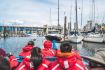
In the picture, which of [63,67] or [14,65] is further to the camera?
[14,65]

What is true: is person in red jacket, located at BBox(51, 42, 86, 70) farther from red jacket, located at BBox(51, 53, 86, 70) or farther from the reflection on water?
the reflection on water

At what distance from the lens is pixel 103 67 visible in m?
7.71

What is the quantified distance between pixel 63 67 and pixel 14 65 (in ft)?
12.6

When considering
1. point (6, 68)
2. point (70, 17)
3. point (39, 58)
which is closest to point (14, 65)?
point (39, 58)

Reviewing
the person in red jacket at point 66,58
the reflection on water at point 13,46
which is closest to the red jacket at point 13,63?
the person in red jacket at point 66,58

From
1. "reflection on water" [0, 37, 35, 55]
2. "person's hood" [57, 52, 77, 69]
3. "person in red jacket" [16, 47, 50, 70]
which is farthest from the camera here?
"reflection on water" [0, 37, 35, 55]

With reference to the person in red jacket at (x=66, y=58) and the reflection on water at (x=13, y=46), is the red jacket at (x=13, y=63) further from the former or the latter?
the reflection on water at (x=13, y=46)

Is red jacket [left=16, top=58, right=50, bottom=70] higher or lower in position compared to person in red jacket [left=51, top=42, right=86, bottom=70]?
lower

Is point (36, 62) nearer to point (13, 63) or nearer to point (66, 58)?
point (66, 58)

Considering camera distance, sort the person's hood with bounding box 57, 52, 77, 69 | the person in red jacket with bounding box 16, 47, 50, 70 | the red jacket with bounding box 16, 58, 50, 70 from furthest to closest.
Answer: the red jacket with bounding box 16, 58, 50, 70, the person in red jacket with bounding box 16, 47, 50, 70, the person's hood with bounding box 57, 52, 77, 69

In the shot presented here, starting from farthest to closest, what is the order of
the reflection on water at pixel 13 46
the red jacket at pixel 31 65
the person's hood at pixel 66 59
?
the reflection on water at pixel 13 46
the red jacket at pixel 31 65
the person's hood at pixel 66 59

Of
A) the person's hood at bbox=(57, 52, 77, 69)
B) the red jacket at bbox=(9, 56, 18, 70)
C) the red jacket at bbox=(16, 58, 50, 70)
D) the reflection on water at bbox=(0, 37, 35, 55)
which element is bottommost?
the reflection on water at bbox=(0, 37, 35, 55)

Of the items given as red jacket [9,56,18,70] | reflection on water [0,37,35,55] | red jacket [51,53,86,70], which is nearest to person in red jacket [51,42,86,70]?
red jacket [51,53,86,70]

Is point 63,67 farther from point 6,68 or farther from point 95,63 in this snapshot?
point 6,68
